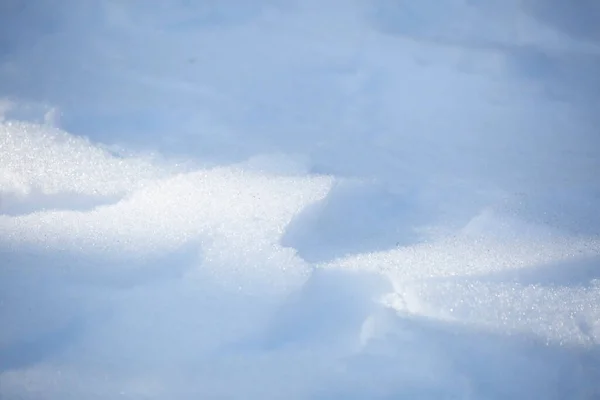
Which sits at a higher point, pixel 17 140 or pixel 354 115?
pixel 17 140

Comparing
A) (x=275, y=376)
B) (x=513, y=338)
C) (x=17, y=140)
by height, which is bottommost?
(x=513, y=338)

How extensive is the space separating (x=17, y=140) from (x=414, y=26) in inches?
33.6

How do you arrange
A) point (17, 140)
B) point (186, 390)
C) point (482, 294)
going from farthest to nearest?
point (17, 140) → point (482, 294) → point (186, 390)

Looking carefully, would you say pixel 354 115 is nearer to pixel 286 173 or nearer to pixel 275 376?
pixel 286 173

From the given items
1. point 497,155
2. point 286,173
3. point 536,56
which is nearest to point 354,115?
point 286,173

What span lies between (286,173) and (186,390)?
45 centimetres

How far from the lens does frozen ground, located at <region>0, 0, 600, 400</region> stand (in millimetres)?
999

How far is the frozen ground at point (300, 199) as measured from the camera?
1.00m

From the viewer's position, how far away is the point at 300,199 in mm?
1138

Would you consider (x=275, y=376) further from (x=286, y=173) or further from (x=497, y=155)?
(x=497, y=155)

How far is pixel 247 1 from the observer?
1252 millimetres

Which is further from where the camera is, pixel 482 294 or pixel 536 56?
pixel 536 56

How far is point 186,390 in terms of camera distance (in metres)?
0.96

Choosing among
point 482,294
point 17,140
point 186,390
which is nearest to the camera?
point 186,390
